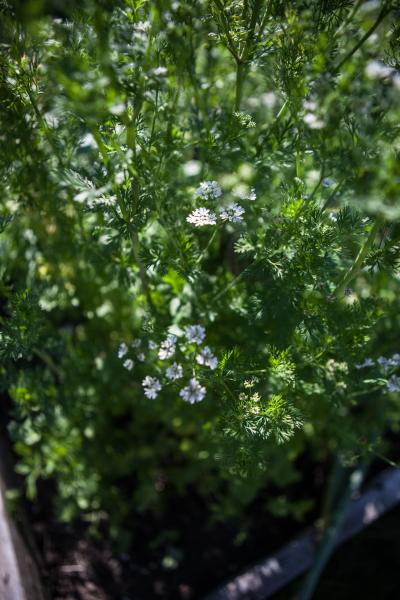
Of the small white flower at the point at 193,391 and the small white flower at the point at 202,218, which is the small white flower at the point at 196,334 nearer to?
the small white flower at the point at 193,391

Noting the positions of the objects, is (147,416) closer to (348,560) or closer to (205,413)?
(205,413)

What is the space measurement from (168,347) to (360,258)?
1.94 ft

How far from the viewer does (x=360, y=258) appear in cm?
134

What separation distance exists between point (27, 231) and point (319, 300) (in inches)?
45.0

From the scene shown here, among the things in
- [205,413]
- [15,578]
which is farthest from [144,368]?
[15,578]

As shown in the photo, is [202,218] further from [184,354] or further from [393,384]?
[393,384]

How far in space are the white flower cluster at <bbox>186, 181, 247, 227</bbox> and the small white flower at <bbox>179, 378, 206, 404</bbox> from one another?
443 millimetres

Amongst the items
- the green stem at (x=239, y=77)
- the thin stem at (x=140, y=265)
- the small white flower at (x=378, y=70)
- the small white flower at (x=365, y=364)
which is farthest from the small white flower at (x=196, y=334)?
the small white flower at (x=378, y=70)

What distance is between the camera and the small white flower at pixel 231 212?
51.9 inches

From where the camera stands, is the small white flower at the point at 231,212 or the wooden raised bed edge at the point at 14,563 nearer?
the small white flower at the point at 231,212

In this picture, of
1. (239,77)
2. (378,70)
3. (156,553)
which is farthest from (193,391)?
(156,553)

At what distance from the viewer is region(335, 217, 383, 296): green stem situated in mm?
1252

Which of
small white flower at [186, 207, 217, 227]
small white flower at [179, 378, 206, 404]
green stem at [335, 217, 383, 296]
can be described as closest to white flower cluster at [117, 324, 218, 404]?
small white flower at [179, 378, 206, 404]

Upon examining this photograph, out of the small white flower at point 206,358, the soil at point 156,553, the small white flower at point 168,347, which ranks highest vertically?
the small white flower at point 168,347
